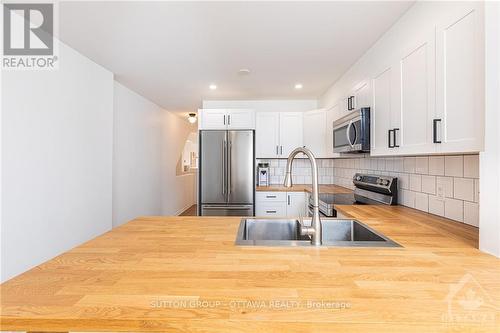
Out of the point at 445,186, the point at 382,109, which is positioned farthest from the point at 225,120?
the point at 445,186

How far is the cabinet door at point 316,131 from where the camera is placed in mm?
3908

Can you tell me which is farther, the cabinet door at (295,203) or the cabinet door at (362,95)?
the cabinet door at (295,203)

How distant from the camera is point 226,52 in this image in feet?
8.44

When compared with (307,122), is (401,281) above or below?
below

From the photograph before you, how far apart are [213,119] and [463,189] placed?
316 centimetres

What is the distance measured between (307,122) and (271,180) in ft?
3.72

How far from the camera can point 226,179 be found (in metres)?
3.89

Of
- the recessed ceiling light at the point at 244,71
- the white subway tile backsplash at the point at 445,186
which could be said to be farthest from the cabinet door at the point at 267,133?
the white subway tile backsplash at the point at 445,186

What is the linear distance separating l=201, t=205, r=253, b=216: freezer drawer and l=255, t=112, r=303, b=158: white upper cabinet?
0.89m

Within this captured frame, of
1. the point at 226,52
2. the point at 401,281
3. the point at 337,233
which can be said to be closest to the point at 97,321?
the point at 401,281

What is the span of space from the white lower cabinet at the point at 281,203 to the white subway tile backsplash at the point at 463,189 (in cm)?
218

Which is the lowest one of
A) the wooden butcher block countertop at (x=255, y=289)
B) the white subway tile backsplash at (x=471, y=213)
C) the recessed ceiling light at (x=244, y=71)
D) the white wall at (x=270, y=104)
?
the wooden butcher block countertop at (x=255, y=289)

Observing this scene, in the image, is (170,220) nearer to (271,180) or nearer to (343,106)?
(343,106)

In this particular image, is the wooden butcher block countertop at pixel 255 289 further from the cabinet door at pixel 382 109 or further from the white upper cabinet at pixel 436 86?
the cabinet door at pixel 382 109
